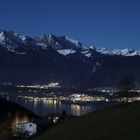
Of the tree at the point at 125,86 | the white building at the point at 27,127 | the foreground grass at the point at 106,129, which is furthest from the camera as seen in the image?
the white building at the point at 27,127

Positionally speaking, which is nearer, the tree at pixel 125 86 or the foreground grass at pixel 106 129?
the foreground grass at pixel 106 129

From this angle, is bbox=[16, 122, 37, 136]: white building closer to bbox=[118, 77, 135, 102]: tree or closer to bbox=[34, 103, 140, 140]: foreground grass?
bbox=[118, 77, 135, 102]: tree

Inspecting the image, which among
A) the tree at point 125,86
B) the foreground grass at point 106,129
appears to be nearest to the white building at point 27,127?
the tree at point 125,86

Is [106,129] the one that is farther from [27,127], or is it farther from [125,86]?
[27,127]

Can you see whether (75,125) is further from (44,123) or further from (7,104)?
(7,104)

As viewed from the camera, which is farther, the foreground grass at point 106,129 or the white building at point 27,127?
the white building at point 27,127

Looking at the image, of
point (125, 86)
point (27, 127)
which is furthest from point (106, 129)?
point (27, 127)

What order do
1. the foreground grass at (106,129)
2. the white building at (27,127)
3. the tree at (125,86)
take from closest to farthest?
the foreground grass at (106,129), the tree at (125,86), the white building at (27,127)

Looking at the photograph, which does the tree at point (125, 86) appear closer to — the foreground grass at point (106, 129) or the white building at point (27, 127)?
the white building at point (27, 127)

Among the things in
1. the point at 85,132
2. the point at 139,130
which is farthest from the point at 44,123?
the point at 139,130

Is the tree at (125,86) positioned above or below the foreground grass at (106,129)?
above

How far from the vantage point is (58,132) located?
44750 millimetres

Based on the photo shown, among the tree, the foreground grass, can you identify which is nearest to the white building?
the tree

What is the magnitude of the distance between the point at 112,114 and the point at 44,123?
177 ft
